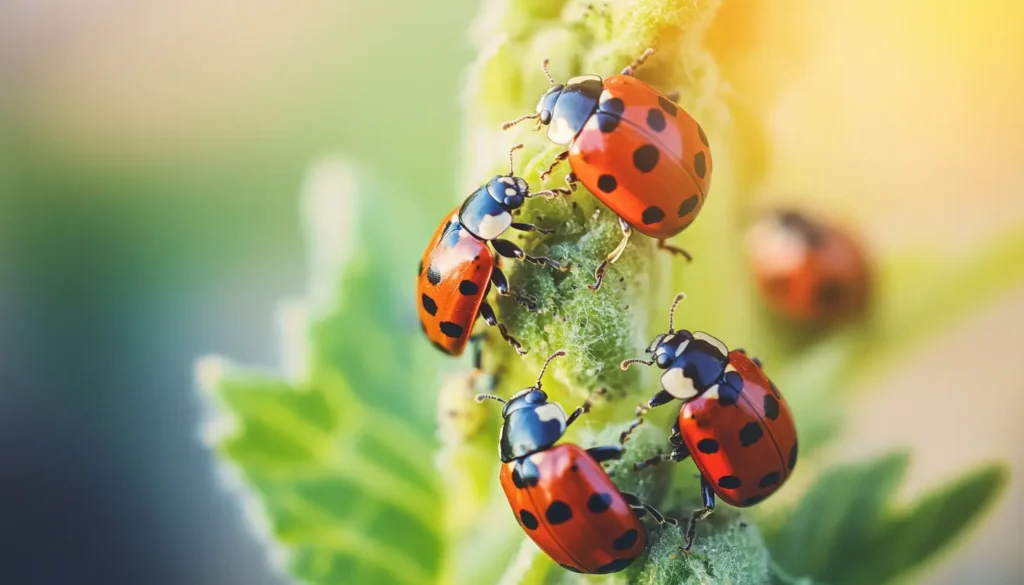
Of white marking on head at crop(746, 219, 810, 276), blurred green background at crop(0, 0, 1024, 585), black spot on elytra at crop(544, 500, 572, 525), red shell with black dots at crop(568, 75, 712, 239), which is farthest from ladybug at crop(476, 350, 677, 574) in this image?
blurred green background at crop(0, 0, 1024, 585)

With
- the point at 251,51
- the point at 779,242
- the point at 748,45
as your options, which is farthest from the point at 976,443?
the point at 251,51

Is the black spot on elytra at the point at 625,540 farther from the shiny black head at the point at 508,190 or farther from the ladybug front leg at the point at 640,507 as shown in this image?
the shiny black head at the point at 508,190

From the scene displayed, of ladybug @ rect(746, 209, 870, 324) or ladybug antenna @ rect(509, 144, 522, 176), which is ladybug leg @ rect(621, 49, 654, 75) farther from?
ladybug @ rect(746, 209, 870, 324)

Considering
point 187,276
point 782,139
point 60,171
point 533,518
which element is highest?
point 60,171

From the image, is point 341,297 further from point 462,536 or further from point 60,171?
Answer: point 60,171

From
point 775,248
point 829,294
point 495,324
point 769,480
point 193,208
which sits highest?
point 193,208

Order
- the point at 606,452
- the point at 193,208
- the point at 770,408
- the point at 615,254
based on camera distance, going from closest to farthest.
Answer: the point at 615,254
the point at 606,452
the point at 770,408
the point at 193,208

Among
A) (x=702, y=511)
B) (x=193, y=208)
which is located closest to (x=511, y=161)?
(x=702, y=511)

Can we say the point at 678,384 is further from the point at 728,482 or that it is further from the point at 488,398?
the point at 488,398
